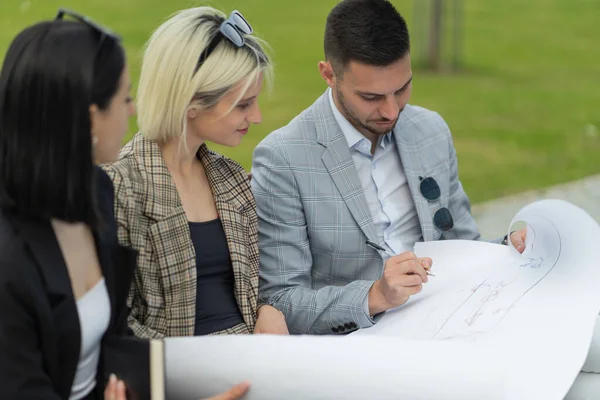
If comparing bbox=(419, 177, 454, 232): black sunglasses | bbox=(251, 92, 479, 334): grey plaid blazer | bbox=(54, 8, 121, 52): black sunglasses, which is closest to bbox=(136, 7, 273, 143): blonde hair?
bbox=(251, 92, 479, 334): grey plaid blazer

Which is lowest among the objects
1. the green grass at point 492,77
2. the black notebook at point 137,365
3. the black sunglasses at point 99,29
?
the green grass at point 492,77

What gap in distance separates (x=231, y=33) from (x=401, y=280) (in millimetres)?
789

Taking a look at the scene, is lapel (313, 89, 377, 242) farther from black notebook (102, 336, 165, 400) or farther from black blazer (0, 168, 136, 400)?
black blazer (0, 168, 136, 400)

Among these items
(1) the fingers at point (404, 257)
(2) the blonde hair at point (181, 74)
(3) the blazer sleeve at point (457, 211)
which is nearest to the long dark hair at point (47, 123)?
(2) the blonde hair at point (181, 74)

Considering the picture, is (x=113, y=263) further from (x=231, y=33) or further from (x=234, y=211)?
(x=231, y=33)

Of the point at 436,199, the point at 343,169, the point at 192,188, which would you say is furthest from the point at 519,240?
the point at 192,188

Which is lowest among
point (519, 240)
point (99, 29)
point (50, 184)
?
point (519, 240)

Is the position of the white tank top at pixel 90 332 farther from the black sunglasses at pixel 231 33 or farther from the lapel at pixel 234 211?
the black sunglasses at pixel 231 33

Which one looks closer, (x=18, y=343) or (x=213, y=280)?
(x=18, y=343)

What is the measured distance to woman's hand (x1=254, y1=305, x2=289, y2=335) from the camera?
2.65 meters

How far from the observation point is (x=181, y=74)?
99.3 inches

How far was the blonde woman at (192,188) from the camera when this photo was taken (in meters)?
2.49

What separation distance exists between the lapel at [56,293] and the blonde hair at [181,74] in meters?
0.65

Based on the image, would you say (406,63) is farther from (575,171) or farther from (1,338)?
(575,171)
